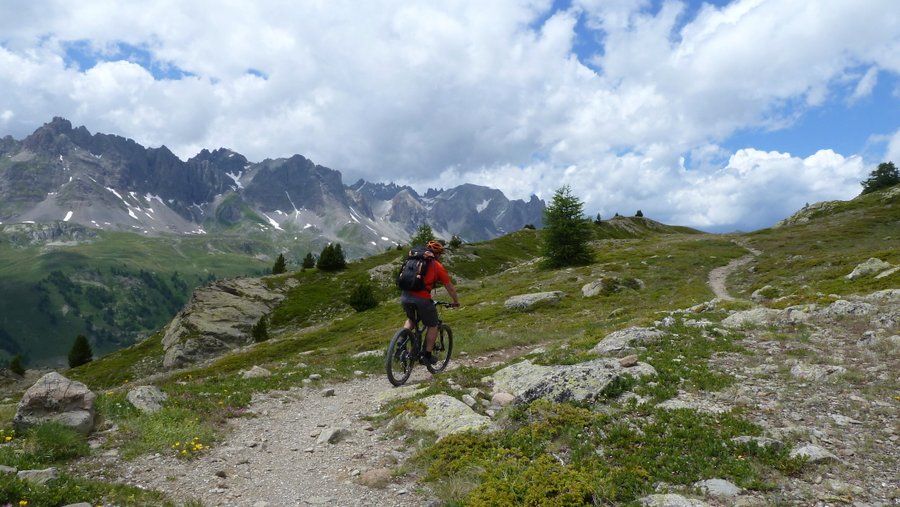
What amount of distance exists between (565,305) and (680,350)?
22664 mm

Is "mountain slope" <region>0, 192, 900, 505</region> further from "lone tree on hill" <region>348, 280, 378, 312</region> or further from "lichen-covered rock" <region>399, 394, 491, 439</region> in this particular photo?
"lone tree on hill" <region>348, 280, 378, 312</region>

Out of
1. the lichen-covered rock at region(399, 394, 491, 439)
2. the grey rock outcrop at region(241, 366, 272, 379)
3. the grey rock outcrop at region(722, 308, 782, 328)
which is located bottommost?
the grey rock outcrop at region(241, 366, 272, 379)

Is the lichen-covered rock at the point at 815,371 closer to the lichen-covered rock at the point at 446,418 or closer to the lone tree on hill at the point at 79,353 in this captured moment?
the lichen-covered rock at the point at 446,418

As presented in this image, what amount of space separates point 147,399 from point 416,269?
27.8 ft

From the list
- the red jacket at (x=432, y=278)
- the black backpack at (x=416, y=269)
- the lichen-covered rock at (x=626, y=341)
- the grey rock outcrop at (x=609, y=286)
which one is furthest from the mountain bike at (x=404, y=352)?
the grey rock outcrop at (x=609, y=286)

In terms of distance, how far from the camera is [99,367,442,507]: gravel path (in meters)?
8.41

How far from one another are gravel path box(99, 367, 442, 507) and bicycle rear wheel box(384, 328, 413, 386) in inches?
89.4

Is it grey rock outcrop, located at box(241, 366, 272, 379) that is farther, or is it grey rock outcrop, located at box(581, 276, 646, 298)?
grey rock outcrop, located at box(581, 276, 646, 298)

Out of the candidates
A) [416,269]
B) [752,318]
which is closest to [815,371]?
[752,318]

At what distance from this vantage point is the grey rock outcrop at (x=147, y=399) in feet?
40.9

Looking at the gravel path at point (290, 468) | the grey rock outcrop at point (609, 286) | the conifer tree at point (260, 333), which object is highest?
the grey rock outcrop at point (609, 286)

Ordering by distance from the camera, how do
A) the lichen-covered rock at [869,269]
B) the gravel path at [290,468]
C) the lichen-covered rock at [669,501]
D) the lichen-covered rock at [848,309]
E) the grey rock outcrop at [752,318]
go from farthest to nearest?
1. the lichen-covered rock at [869,269]
2. the grey rock outcrop at [752,318]
3. the lichen-covered rock at [848,309]
4. the gravel path at [290,468]
5. the lichen-covered rock at [669,501]

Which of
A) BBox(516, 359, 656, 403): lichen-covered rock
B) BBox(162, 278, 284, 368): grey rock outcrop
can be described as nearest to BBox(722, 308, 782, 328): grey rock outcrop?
BBox(516, 359, 656, 403): lichen-covered rock

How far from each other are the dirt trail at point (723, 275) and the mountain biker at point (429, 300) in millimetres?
26376
